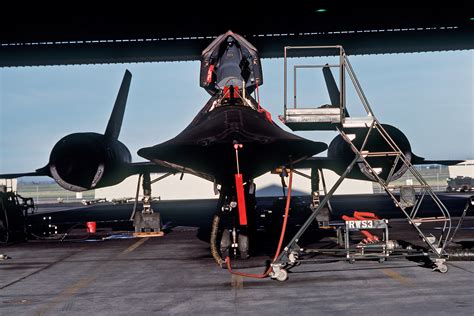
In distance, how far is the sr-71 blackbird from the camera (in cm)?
1100

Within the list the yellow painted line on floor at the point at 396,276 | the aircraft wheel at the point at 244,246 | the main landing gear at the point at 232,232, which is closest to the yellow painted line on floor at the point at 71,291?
the main landing gear at the point at 232,232

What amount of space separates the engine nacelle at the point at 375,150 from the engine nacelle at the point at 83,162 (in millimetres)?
7460

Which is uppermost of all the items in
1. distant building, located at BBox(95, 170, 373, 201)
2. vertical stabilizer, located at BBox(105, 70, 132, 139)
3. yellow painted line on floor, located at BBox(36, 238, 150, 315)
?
vertical stabilizer, located at BBox(105, 70, 132, 139)

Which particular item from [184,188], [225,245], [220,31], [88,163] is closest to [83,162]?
[88,163]

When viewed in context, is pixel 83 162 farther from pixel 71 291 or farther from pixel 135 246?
pixel 71 291

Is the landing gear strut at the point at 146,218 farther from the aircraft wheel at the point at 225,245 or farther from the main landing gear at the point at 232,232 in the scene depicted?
the aircraft wheel at the point at 225,245

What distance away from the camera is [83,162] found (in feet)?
61.5

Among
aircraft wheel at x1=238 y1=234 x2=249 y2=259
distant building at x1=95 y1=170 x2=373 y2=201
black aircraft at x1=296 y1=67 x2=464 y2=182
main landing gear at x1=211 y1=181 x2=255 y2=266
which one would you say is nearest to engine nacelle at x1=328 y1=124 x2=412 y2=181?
black aircraft at x1=296 y1=67 x2=464 y2=182

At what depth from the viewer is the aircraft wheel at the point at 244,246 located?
1248 cm

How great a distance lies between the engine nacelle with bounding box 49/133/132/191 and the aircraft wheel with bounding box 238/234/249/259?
24.7 feet

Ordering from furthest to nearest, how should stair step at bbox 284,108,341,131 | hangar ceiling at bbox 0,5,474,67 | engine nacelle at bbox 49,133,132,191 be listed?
hangar ceiling at bbox 0,5,474,67 → engine nacelle at bbox 49,133,132,191 → stair step at bbox 284,108,341,131

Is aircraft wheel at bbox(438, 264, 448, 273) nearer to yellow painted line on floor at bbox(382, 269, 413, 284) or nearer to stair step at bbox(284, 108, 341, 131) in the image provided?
yellow painted line on floor at bbox(382, 269, 413, 284)

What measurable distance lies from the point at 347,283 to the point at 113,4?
1872 centimetres

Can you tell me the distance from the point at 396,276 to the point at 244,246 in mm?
3548
